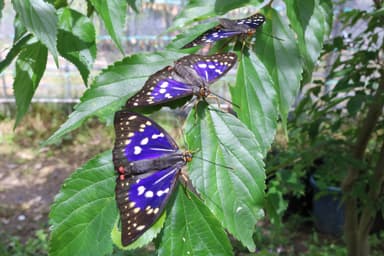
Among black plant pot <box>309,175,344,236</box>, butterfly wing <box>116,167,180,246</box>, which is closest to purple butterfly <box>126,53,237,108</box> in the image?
butterfly wing <box>116,167,180,246</box>

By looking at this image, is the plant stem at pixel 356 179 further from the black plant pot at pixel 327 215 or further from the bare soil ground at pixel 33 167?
the bare soil ground at pixel 33 167

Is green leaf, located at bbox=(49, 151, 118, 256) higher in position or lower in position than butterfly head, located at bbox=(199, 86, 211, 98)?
lower

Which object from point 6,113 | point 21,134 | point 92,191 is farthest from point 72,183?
point 6,113

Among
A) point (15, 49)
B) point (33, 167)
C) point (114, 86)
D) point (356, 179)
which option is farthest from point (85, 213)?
point (33, 167)

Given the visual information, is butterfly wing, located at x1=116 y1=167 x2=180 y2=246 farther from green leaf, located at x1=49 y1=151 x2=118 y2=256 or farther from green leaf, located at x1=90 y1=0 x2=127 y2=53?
green leaf, located at x1=90 y1=0 x2=127 y2=53

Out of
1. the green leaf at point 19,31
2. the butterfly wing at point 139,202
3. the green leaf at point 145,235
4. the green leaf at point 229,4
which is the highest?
the green leaf at point 229,4

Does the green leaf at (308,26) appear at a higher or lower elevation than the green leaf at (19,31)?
higher

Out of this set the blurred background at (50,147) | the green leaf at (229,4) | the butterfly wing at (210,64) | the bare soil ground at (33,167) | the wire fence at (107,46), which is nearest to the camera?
the butterfly wing at (210,64)

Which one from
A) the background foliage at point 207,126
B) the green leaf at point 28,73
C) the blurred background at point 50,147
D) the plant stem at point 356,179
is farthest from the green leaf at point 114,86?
the blurred background at point 50,147
